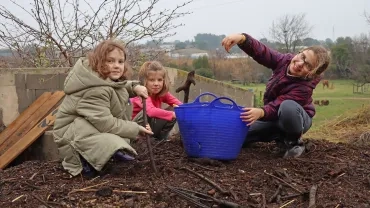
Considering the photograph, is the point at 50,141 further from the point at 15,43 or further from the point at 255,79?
the point at 255,79

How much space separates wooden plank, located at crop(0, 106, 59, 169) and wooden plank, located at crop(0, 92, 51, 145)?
34 centimetres

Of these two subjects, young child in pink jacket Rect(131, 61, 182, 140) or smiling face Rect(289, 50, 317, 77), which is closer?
smiling face Rect(289, 50, 317, 77)

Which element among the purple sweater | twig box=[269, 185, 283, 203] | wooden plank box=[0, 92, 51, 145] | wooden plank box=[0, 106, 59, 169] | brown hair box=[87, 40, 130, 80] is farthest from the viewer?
wooden plank box=[0, 92, 51, 145]

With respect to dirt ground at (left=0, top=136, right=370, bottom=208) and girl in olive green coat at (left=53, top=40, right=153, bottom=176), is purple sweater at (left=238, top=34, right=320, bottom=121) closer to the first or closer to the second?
dirt ground at (left=0, top=136, right=370, bottom=208)

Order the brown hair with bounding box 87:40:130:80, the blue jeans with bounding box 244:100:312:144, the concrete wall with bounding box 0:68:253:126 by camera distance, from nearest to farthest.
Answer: the brown hair with bounding box 87:40:130:80
the blue jeans with bounding box 244:100:312:144
the concrete wall with bounding box 0:68:253:126

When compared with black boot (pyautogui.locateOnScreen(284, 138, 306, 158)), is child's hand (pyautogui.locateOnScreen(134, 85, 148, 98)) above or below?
above

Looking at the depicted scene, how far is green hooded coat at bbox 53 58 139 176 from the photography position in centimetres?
324

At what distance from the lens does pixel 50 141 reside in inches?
186

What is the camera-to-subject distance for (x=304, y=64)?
12.5 ft

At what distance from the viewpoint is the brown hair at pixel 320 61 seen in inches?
149

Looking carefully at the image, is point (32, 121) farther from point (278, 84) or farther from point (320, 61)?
point (320, 61)

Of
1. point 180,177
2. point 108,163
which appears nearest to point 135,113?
point 108,163

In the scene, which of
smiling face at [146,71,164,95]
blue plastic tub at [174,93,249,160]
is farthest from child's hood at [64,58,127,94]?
smiling face at [146,71,164,95]

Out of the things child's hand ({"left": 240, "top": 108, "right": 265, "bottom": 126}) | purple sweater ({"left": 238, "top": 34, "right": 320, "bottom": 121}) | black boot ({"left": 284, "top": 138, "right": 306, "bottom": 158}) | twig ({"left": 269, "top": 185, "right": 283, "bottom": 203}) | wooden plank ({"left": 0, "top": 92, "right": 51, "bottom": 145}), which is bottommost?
twig ({"left": 269, "top": 185, "right": 283, "bottom": 203})
